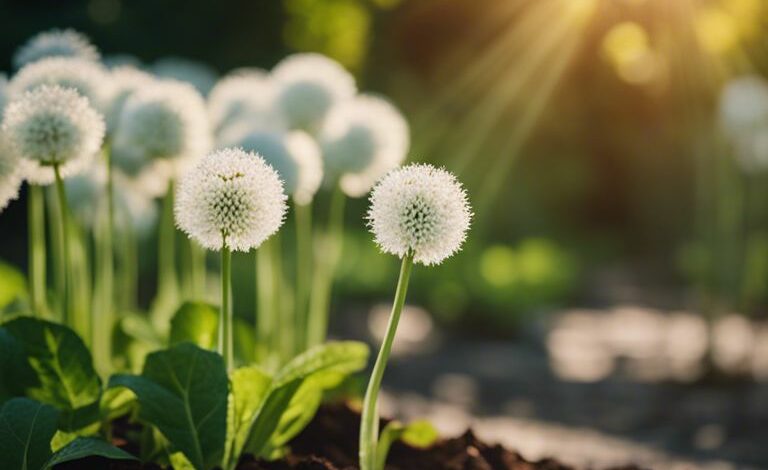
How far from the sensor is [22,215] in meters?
10.6

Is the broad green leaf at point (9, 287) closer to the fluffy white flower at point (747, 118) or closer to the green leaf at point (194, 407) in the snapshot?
the green leaf at point (194, 407)

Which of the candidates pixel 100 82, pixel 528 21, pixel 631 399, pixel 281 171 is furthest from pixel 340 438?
pixel 528 21

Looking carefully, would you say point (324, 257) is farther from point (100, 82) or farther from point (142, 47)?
point (142, 47)

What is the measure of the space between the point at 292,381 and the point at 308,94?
1.25 metres

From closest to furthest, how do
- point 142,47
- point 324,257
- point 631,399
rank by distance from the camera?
point 324,257
point 631,399
point 142,47

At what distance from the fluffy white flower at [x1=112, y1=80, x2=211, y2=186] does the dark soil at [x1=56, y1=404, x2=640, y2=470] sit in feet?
2.55

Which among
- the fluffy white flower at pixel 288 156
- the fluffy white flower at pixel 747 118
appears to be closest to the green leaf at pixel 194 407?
the fluffy white flower at pixel 288 156

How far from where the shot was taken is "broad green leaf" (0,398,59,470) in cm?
170

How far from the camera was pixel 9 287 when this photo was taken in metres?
3.42

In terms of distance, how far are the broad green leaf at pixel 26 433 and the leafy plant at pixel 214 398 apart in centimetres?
15

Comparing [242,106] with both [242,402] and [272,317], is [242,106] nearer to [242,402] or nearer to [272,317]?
[272,317]

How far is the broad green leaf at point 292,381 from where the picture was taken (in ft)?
6.06

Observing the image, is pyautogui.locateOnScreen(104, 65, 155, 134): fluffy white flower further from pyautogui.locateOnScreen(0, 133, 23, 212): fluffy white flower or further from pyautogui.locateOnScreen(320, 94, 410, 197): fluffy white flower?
pyautogui.locateOnScreen(320, 94, 410, 197): fluffy white flower

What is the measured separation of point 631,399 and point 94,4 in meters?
8.33
